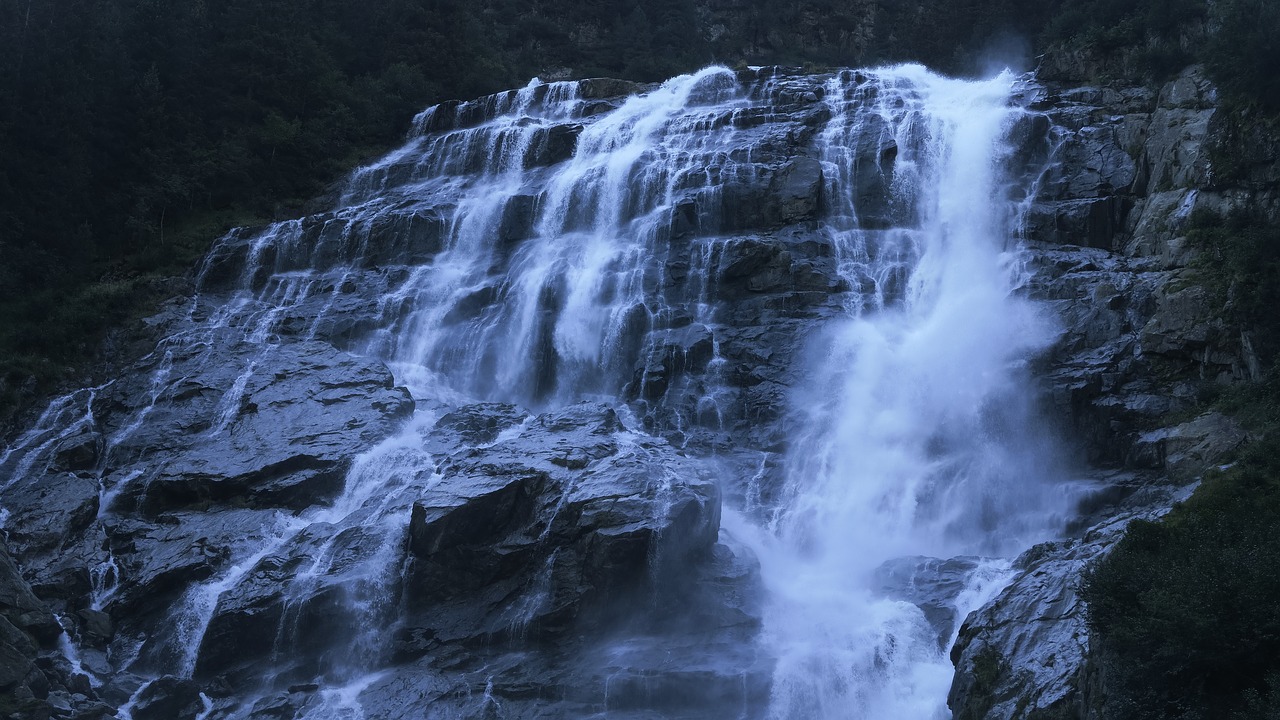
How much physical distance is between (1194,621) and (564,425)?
53.6 feet

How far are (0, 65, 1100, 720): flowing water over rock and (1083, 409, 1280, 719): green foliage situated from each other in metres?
5.60

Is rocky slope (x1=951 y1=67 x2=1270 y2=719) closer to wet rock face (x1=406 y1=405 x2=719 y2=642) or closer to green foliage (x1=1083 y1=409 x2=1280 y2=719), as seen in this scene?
green foliage (x1=1083 y1=409 x2=1280 y2=719)

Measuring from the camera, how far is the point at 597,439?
24.5m

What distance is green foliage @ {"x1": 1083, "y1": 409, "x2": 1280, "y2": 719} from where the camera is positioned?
11.7 m

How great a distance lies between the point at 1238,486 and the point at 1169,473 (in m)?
6.48

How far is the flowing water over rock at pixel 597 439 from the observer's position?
2077 centimetres

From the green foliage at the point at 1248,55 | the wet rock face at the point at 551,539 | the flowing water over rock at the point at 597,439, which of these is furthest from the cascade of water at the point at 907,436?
the green foliage at the point at 1248,55

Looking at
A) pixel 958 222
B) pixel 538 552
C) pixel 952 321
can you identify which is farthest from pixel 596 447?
pixel 958 222

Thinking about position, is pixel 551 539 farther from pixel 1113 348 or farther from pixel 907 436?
pixel 1113 348

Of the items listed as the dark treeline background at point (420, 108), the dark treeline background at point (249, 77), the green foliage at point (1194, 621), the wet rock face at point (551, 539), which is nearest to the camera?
the green foliage at point (1194, 621)

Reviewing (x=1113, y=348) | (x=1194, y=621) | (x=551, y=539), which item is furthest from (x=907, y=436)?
(x=1194, y=621)

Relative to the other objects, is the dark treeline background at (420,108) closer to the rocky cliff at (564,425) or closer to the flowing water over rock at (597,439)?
the rocky cliff at (564,425)

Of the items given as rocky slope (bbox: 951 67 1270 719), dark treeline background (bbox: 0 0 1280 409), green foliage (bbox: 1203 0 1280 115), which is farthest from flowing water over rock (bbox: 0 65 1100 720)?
green foliage (bbox: 1203 0 1280 115)

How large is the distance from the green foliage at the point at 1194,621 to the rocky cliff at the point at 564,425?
1391 mm
